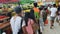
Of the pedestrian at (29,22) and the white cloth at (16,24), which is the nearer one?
the white cloth at (16,24)

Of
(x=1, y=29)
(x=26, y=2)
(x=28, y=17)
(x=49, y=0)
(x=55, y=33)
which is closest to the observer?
(x=28, y=17)

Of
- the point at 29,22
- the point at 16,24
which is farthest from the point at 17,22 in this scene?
the point at 29,22

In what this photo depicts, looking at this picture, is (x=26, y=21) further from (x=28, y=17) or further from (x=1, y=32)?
(x=1, y=32)

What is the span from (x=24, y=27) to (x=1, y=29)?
1.29 m

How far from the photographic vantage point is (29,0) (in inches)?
663

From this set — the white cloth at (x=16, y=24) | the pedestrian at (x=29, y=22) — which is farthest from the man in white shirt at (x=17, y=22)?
the pedestrian at (x=29, y=22)

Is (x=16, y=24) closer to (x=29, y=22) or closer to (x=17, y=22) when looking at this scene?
(x=17, y=22)

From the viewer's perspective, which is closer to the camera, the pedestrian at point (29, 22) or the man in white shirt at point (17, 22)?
the man in white shirt at point (17, 22)

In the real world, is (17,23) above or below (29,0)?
above

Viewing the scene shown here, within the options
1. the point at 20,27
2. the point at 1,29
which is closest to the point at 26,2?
the point at 1,29

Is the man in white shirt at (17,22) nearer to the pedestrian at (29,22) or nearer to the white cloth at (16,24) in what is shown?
the white cloth at (16,24)

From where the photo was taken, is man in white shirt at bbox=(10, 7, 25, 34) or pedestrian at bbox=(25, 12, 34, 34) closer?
man in white shirt at bbox=(10, 7, 25, 34)

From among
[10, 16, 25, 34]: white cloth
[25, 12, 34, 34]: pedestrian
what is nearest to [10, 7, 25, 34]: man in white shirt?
[10, 16, 25, 34]: white cloth

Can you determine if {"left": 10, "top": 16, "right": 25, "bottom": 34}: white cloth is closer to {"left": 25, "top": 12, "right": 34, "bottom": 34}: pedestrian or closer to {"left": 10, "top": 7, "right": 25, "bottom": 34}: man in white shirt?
{"left": 10, "top": 7, "right": 25, "bottom": 34}: man in white shirt
